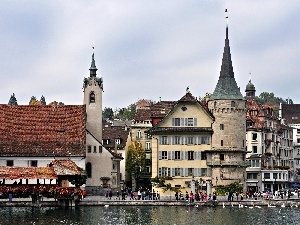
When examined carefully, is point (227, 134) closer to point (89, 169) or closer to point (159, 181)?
point (159, 181)

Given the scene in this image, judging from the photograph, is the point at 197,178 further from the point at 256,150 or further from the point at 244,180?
the point at 256,150

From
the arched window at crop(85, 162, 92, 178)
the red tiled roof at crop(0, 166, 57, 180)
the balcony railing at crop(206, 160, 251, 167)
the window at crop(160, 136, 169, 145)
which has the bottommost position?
the red tiled roof at crop(0, 166, 57, 180)

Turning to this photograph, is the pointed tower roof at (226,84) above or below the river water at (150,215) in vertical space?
above

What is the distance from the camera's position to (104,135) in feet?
443

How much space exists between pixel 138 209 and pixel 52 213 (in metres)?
11.4

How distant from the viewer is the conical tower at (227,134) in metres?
105

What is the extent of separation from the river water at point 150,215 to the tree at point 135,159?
1528 inches

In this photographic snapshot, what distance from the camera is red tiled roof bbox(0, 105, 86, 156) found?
103 meters

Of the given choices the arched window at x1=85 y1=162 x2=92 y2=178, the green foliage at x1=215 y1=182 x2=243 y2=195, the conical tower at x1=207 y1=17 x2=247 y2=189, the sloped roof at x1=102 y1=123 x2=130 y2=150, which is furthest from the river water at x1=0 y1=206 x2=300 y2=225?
the sloped roof at x1=102 y1=123 x2=130 y2=150

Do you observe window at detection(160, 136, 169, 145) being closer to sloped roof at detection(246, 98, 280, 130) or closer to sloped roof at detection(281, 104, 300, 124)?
sloped roof at detection(246, 98, 280, 130)

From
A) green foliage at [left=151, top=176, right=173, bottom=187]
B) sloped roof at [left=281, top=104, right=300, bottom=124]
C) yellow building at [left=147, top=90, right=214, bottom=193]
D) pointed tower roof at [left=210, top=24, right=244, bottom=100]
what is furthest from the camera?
sloped roof at [left=281, top=104, right=300, bottom=124]

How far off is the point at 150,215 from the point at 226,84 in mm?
37266

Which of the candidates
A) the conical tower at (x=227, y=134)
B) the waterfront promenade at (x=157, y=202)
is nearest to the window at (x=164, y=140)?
the conical tower at (x=227, y=134)

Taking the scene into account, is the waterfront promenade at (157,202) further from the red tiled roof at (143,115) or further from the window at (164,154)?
the red tiled roof at (143,115)
